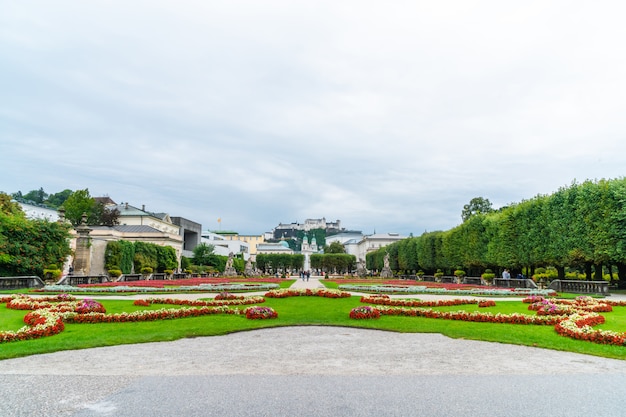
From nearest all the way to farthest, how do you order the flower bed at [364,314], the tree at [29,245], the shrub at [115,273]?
the flower bed at [364,314], the tree at [29,245], the shrub at [115,273]

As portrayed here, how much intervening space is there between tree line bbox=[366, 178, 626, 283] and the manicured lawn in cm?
1900

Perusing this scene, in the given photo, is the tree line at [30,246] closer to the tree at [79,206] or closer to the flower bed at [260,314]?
the flower bed at [260,314]

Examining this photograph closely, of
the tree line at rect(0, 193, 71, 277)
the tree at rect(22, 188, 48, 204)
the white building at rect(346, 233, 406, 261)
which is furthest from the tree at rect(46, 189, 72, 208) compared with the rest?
the tree line at rect(0, 193, 71, 277)

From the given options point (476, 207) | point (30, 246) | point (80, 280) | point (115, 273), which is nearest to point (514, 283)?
point (80, 280)

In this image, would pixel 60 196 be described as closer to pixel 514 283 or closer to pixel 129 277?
pixel 129 277

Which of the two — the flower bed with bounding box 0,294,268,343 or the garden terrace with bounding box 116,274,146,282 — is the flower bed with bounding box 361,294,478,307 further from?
the garden terrace with bounding box 116,274,146,282

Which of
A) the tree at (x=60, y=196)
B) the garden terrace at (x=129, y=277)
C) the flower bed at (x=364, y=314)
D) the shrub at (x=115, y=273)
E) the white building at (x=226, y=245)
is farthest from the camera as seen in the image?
the white building at (x=226, y=245)

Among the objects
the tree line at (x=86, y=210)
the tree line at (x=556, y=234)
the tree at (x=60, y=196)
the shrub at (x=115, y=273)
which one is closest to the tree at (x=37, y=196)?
the tree at (x=60, y=196)

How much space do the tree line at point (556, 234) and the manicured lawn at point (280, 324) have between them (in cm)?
1900

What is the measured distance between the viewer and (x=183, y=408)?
556 centimetres

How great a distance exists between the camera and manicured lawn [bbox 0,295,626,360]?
381 inches

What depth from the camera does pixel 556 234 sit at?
3603cm

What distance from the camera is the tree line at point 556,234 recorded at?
31.8 metres

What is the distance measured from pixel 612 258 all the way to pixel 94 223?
290ft
